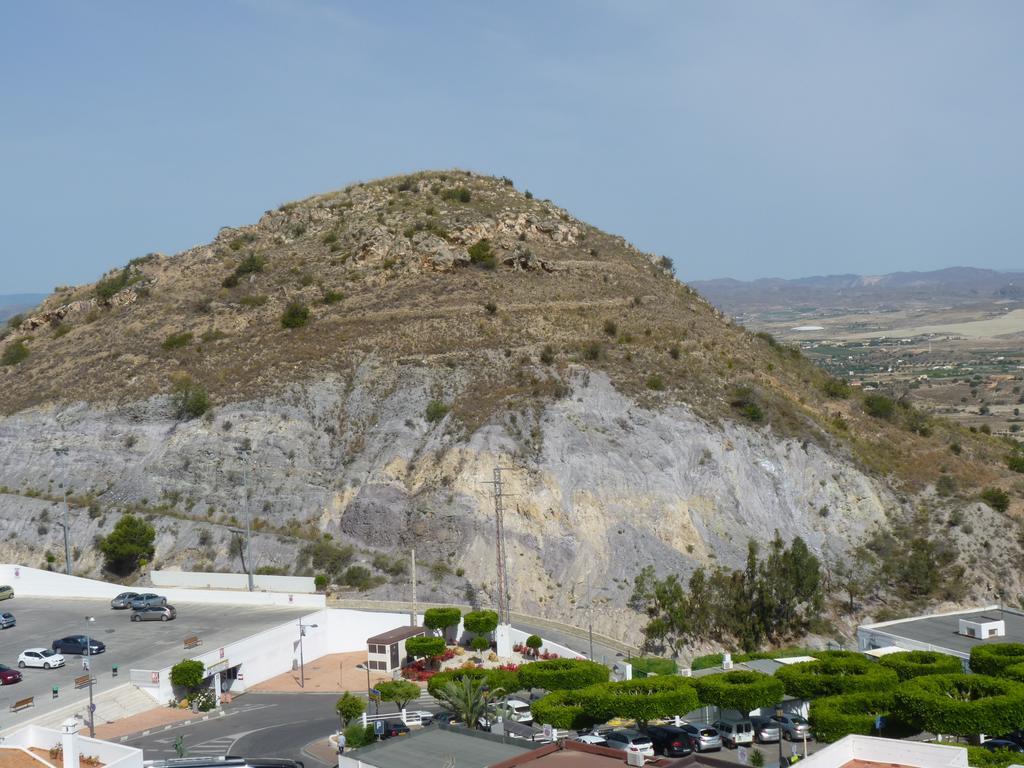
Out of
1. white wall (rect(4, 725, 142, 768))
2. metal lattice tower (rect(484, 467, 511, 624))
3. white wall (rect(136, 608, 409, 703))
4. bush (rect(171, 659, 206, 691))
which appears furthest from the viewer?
metal lattice tower (rect(484, 467, 511, 624))

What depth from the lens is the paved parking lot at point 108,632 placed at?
4250cm

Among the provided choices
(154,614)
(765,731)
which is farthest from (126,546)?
(765,731)

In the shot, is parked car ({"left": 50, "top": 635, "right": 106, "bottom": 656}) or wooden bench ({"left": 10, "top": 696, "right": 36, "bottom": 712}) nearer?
wooden bench ({"left": 10, "top": 696, "right": 36, "bottom": 712})

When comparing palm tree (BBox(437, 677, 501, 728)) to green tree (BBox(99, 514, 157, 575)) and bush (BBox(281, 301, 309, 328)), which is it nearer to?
green tree (BBox(99, 514, 157, 575))

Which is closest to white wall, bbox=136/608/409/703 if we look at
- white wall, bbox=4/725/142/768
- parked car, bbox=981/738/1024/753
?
white wall, bbox=4/725/142/768

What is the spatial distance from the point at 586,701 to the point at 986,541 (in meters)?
33.5

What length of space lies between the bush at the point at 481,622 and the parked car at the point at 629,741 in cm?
1453

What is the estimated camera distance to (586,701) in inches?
1314

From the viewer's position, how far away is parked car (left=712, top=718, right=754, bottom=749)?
1328 inches

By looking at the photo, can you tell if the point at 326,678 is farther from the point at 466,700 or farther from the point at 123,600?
the point at 466,700

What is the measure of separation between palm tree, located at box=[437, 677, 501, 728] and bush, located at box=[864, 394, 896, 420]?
45486 mm

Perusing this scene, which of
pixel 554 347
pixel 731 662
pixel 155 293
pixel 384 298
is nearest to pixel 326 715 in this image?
pixel 731 662

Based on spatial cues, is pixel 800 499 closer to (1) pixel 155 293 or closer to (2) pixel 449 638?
(2) pixel 449 638

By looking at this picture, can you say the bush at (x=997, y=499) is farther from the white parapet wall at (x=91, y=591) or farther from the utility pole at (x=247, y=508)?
the utility pole at (x=247, y=508)
